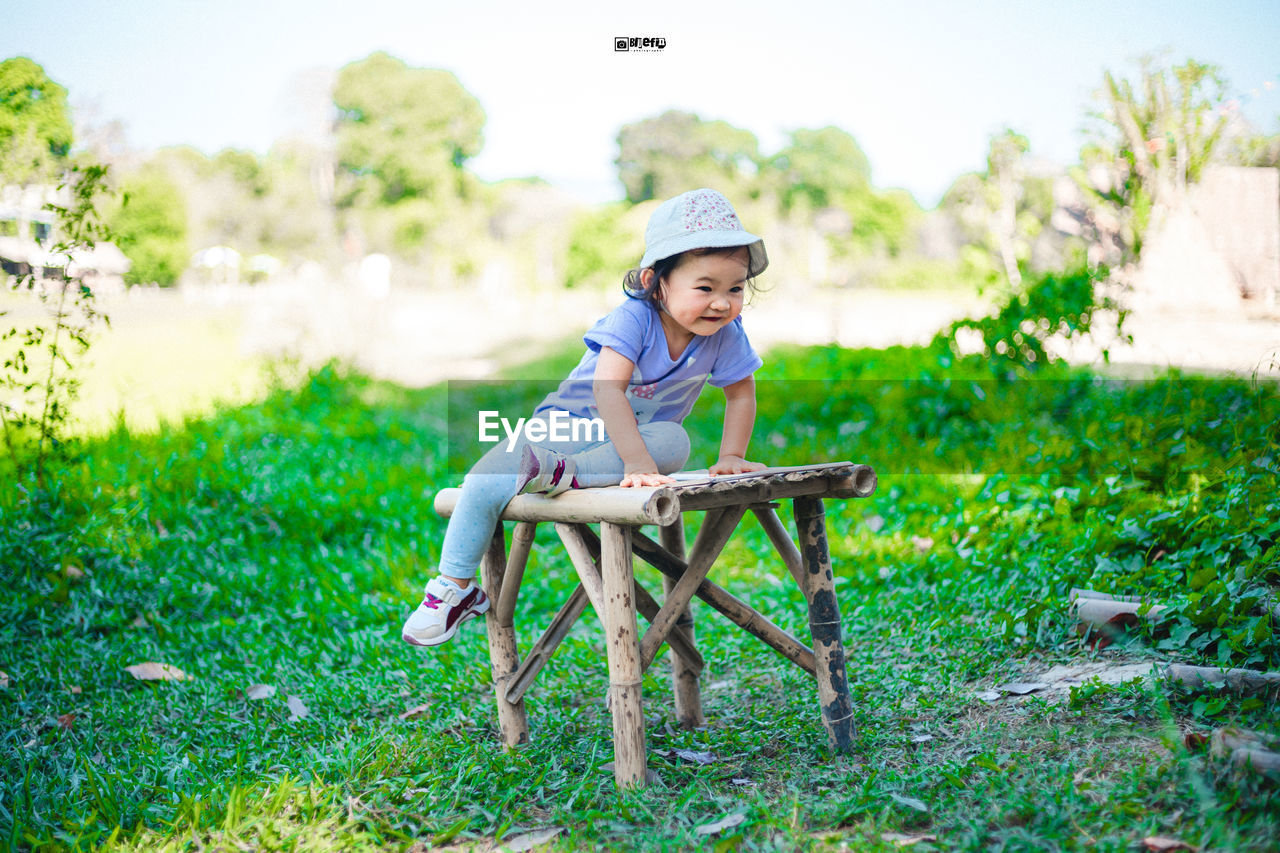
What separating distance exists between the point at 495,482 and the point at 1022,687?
159cm

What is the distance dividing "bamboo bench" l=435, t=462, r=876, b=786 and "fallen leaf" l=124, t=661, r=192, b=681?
1.34 meters

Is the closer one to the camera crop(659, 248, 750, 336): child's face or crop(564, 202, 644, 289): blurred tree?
crop(659, 248, 750, 336): child's face

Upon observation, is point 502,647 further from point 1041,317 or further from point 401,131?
point 401,131

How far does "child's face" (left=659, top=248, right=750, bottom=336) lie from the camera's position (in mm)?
2441

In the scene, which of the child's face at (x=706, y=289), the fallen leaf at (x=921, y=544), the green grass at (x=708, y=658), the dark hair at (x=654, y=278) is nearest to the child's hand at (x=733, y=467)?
the child's face at (x=706, y=289)

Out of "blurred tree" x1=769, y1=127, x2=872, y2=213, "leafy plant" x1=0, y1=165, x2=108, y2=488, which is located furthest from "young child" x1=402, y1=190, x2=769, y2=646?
"blurred tree" x1=769, y1=127, x2=872, y2=213

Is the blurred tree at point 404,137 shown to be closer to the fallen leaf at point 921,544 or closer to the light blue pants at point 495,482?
the fallen leaf at point 921,544

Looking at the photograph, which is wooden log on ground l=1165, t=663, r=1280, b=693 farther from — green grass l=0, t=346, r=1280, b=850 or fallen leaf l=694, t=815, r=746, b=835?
fallen leaf l=694, t=815, r=746, b=835

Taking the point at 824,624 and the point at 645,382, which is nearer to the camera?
the point at 824,624

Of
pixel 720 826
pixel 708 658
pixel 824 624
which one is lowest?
pixel 708 658

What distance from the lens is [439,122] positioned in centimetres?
4447

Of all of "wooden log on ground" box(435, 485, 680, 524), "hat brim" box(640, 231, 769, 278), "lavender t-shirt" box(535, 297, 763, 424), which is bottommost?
"wooden log on ground" box(435, 485, 680, 524)

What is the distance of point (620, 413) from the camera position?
2.44 m

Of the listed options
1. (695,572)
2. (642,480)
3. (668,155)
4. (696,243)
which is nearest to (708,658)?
(695,572)
